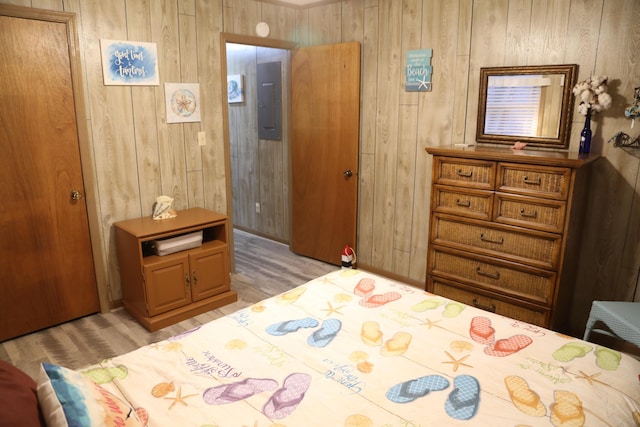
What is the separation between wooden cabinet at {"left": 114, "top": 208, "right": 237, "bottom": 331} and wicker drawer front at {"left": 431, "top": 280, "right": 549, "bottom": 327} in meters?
1.71

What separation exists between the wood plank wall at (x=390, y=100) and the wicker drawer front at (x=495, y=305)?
493 mm

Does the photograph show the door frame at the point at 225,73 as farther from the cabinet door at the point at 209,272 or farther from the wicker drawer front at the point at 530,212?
the wicker drawer front at the point at 530,212

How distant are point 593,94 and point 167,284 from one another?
314cm

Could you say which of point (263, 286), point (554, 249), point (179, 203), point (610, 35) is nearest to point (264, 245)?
point (263, 286)

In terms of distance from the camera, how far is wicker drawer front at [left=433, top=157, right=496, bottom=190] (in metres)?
2.85

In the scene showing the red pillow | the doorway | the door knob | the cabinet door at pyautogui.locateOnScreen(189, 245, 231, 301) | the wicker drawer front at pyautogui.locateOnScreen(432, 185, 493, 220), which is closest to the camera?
the red pillow

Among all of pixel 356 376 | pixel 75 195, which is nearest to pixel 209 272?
pixel 75 195

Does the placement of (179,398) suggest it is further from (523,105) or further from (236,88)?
(236,88)

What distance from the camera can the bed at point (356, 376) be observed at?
55.2 inches

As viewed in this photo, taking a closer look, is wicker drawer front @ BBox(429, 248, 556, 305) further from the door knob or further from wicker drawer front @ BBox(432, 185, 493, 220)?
the door knob

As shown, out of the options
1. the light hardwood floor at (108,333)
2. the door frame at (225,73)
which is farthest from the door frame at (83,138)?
the door frame at (225,73)

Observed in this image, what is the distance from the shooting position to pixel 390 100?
3.86 metres

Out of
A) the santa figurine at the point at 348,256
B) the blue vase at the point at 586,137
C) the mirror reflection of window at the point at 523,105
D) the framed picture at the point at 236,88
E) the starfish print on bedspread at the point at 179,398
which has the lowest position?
the santa figurine at the point at 348,256

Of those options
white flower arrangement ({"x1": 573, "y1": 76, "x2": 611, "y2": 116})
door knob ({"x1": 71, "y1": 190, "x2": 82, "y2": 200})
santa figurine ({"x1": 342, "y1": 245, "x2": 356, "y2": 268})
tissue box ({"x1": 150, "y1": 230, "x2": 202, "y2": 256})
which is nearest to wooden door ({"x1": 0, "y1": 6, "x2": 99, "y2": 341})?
door knob ({"x1": 71, "y1": 190, "x2": 82, "y2": 200})
